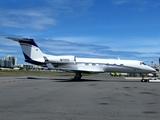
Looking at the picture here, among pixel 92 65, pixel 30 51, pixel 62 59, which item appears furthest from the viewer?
pixel 30 51

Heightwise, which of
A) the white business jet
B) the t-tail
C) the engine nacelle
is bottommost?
the white business jet

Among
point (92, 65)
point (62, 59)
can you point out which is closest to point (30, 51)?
point (62, 59)

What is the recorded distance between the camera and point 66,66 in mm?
37938

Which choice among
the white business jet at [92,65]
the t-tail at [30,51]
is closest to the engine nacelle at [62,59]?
the white business jet at [92,65]

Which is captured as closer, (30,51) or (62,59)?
(62,59)

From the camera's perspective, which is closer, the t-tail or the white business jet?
the white business jet

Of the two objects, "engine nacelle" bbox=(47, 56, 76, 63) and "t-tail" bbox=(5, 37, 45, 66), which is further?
"t-tail" bbox=(5, 37, 45, 66)

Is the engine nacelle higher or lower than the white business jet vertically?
higher

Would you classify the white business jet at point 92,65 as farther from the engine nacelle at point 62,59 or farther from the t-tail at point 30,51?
the t-tail at point 30,51

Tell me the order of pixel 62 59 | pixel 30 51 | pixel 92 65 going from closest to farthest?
pixel 62 59 → pixel 92 65 → pixel 30 51

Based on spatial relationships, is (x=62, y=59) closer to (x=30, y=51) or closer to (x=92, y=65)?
(x=92, y=65)

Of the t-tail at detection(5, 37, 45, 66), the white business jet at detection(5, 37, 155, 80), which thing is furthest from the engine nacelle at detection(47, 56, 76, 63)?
the t-tail at detection(5, 37, 45, 66)

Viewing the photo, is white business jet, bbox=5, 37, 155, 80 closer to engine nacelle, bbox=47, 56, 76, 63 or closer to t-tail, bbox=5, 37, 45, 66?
engine nacelle, bbox=47, 56, 76, 63

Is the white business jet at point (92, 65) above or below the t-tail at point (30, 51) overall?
below
